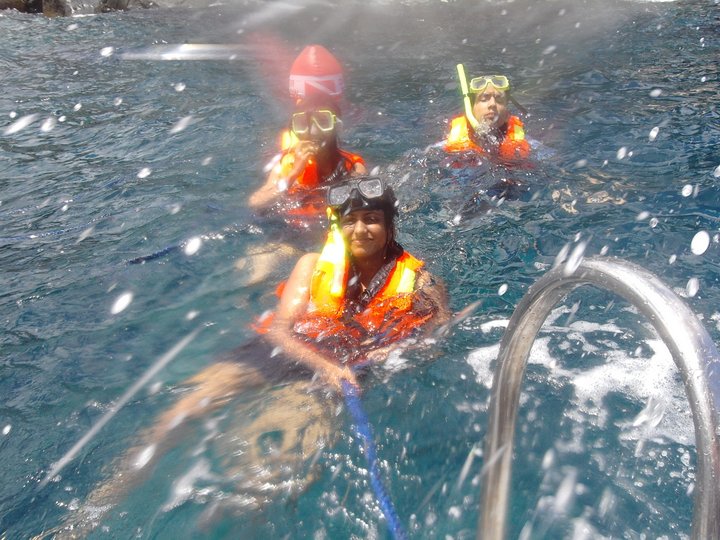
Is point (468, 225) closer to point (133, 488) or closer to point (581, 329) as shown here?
point (581, 329)

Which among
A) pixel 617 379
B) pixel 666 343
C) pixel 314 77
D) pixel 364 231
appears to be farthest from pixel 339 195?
pixel 314 77

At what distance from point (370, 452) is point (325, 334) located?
2.82ft

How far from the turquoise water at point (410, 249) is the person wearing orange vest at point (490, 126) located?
0.92ft

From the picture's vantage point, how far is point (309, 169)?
5.90m

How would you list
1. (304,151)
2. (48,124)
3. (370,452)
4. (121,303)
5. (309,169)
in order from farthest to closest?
(48,124)
(309,169)
(304,151)
(121,303)
(370,452)

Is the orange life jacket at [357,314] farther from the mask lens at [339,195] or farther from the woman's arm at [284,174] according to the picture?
the woman's arm at [284,174]

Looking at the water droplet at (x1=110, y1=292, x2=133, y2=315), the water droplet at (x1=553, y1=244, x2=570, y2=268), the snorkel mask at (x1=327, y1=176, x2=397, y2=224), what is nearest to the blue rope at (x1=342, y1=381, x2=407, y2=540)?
the snorkel mask at (x1=327, y1=176, x2=397, y2=224)

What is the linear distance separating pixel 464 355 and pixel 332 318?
870mm

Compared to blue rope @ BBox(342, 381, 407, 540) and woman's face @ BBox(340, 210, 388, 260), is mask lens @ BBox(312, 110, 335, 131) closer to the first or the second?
woman's face @ BBox(340, 210, 388, 260)

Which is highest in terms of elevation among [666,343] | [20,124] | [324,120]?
[666,343]

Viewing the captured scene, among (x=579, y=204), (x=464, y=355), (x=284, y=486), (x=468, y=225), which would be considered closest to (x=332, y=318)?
(x=464, y=355)

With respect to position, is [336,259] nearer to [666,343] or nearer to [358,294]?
[358,294]

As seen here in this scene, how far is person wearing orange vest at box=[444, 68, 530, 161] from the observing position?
257 inches

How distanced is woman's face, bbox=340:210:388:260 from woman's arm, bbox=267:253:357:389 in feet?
1.20
